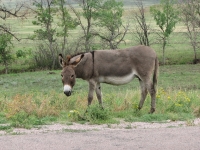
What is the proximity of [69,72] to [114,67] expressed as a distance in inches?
52.4

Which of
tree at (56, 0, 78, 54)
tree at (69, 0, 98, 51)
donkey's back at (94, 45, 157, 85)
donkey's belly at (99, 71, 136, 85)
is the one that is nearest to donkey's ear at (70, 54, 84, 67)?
donkey's back at (94, 45, 157, 85)

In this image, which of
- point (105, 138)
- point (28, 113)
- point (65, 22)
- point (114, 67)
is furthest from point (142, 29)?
point (105, 138)

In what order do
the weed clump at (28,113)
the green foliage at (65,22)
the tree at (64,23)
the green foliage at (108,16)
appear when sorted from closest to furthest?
the weed clump at (28,113), the tree at (64,23), the green foliage at (65,22), the green foliage at (108,16)

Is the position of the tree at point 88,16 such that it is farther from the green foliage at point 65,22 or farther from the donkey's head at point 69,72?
the donkey's head at point 69,72

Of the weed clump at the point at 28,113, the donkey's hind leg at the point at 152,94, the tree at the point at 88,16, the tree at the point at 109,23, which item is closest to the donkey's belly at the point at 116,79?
the donkey's hind leg at the point at 152,94

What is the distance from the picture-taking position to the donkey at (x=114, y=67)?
12.0 m

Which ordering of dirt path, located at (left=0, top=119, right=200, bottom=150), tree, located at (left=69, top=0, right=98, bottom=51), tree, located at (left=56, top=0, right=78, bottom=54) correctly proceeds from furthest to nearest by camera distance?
tree, located at (left=69, top=0, right=98, bottom=51) → tree, located at (left=56, top=0, right=78, bottom=54) → dirt path, located at (left=0, top=119, right=200, bottom=150)

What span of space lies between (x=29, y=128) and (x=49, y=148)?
2.21 meters

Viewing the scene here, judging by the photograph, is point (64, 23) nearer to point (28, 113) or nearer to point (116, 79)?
point (116, 79)

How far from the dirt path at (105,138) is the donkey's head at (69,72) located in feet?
6.20

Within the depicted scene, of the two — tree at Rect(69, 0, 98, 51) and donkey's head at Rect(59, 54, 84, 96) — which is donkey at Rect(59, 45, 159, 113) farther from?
tree at Rect(69, 0, 98, 51)

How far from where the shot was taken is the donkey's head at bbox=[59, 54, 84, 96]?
11.5 metres

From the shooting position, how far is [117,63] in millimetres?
12219

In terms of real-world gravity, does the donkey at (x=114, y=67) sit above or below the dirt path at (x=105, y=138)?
above
